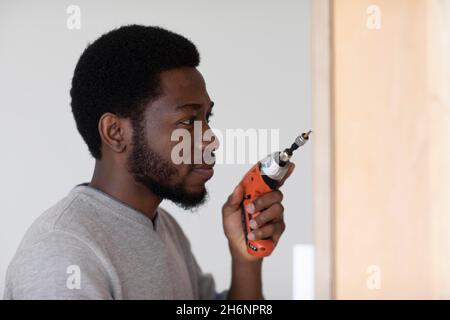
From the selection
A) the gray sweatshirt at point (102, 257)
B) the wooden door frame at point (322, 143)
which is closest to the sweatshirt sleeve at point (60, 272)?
the gray sweatshirt at point (102, 257)

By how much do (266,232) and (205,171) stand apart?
147mm

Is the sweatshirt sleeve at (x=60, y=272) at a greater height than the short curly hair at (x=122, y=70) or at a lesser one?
lesser

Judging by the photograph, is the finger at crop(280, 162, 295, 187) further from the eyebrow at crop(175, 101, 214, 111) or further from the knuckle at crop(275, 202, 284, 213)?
the eyebrow at crop(175, 101, 214, 111)

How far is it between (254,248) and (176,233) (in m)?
0.14

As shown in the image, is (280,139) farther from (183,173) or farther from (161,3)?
(161,3)

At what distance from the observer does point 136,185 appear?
922 millimetres

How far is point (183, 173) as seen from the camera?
37.3 inches

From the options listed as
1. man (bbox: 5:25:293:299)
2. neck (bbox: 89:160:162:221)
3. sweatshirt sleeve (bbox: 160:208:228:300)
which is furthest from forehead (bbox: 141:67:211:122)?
sweatshirt sleeve (bbox: 160:208:228:300)

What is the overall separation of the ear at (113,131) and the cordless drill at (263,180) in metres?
0.21

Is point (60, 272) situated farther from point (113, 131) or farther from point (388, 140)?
point (388, 140)

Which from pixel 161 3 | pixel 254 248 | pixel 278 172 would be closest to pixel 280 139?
pixel 278 172

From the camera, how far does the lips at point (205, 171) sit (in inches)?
38.1

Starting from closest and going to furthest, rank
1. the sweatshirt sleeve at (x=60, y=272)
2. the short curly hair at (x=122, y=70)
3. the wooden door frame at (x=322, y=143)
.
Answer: the sweatshirt sleeve at (x=60, y=272) → the short curly hair at (x=122, y=70) → the wooden door frame at (x=322, y=143)

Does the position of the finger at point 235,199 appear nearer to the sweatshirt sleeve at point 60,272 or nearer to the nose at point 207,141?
the nose at point 207,141
